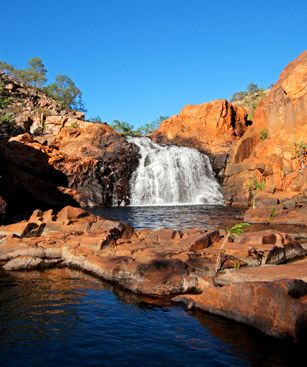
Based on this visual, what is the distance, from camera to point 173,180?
5747 cm

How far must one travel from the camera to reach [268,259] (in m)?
16.9

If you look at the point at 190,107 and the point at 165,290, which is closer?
the point at 165,290

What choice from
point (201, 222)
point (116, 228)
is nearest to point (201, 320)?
point (116, 228)

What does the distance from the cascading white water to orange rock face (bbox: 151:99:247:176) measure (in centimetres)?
788

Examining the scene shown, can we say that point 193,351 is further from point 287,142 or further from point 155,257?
point 287,142

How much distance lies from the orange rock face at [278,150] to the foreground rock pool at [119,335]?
35.1m

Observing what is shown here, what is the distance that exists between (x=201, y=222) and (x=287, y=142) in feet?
82.0

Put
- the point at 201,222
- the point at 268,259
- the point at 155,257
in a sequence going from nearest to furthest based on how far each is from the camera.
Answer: the point at 155,257 < the point at 268,259 < the point at 201,222

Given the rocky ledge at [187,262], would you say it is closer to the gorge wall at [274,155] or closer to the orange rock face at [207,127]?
the gorge wall at [274,155]

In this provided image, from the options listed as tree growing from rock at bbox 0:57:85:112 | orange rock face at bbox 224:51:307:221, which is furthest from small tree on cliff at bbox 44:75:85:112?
orange rock face at bbox 224:51:307:221

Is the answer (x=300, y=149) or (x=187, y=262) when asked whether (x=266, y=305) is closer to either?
(x=187, y=262)

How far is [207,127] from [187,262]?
58531 millimetres

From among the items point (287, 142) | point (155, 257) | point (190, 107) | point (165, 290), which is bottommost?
point (165, 290)

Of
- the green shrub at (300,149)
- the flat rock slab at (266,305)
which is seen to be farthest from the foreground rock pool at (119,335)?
the green shrub at (300,149)
